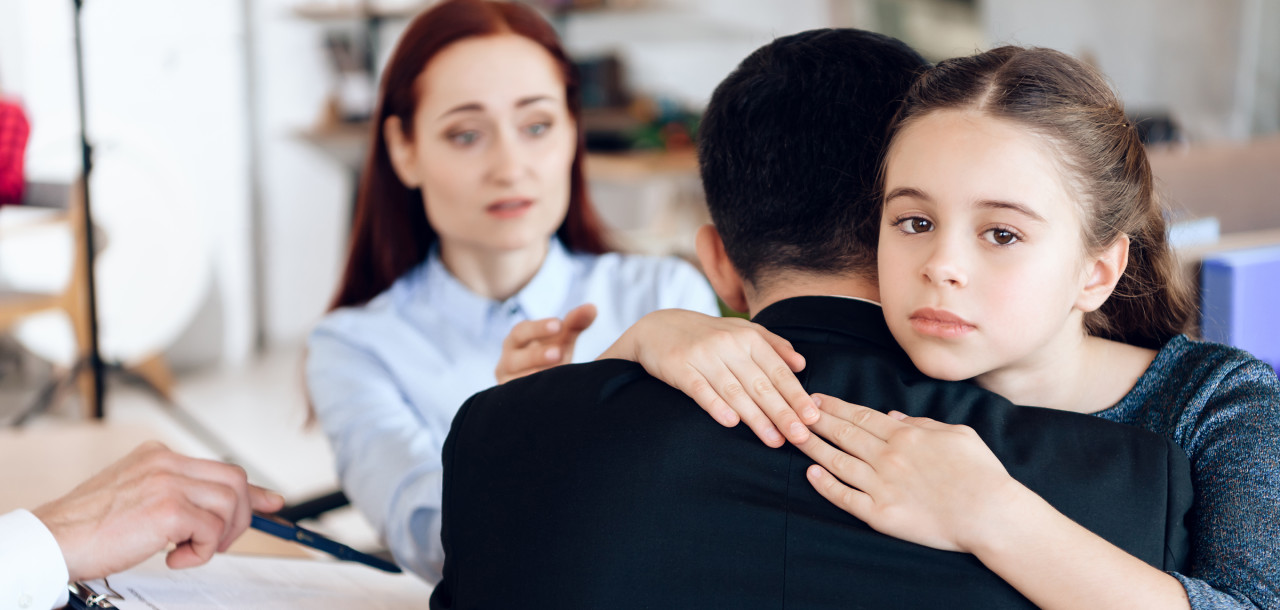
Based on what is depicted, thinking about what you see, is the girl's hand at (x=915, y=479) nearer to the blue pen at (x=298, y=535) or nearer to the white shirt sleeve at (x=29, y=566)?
the blue pen at (x=298, y=535)

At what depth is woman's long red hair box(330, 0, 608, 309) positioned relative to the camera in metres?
1.49

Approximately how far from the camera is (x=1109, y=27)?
446 centimetres

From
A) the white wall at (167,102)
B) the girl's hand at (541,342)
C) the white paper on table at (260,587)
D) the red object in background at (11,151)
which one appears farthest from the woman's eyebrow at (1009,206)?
the white wall at (167,102)

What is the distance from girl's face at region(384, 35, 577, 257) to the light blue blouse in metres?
0.10

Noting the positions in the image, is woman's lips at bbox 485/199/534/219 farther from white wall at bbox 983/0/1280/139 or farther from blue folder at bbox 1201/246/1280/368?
white wall at bbox 983/0/1280/139

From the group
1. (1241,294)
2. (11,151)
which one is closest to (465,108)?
(1241,294)

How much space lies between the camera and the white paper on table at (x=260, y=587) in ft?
3.18

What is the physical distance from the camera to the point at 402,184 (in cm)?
164

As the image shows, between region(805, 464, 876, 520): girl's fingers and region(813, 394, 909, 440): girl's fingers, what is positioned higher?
region(813, 394, 909, 440): girl's fingers

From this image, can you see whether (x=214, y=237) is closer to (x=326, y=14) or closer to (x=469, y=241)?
(x=326, y=14)

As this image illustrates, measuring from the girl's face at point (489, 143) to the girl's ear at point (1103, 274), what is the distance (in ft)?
2.72

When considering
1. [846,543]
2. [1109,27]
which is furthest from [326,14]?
[846,543]

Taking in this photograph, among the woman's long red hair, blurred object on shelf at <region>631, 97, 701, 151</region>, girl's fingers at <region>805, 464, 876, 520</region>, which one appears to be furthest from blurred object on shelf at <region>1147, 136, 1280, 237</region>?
blurred object on shelf at <region>631, 97, 701, 151</region>

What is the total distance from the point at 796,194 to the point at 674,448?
0.83 feet
